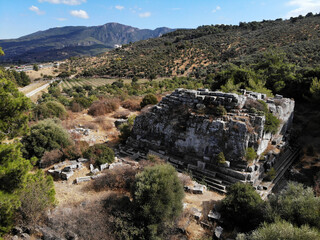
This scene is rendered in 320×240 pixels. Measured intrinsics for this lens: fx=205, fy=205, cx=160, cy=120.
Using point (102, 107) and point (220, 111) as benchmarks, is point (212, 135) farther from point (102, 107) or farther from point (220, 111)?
point (102, 107)

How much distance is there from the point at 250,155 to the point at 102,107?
18.7 meters

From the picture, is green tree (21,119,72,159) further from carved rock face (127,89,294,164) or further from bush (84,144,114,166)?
carved rock face (127,89,294,164)

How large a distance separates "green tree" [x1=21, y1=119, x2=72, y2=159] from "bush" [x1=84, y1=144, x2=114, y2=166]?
6.77ft

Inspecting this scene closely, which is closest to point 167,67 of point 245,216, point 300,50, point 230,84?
point 300,50

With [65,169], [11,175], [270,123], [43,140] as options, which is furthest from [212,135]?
[43,140]

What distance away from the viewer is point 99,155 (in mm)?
13672

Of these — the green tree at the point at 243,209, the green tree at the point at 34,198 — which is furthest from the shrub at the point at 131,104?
the green tree at the point at 243,209

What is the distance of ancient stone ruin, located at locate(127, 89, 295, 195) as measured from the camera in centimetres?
1170

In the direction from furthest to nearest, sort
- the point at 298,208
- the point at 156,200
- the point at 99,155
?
1. the point at 99,155
2. the point at 156,200
3. the point at 298,208

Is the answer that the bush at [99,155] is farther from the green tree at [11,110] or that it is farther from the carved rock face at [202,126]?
the green tree at [11,110]

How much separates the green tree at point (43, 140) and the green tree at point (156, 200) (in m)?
8.18

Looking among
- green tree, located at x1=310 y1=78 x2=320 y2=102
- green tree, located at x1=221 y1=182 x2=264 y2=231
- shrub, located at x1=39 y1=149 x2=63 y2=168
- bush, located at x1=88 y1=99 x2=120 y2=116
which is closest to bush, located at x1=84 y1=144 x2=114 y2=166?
shrub, located at x1=39 y1=149 x2=63 y2=168

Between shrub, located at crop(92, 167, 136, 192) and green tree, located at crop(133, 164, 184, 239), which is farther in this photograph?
shrub, located at crop(92, 167, 136, 192)

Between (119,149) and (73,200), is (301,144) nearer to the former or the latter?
(119,149)
